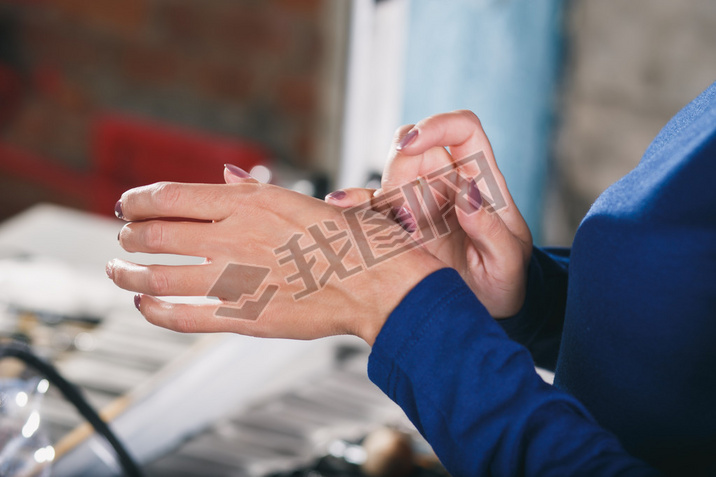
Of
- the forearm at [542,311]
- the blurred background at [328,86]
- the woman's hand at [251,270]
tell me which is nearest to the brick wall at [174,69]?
the blurred background at [328,86]

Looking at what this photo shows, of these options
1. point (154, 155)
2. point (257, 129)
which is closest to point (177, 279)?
point (154, 155)

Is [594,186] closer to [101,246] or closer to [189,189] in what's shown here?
[101,246]

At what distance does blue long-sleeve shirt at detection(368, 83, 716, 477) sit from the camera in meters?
0.35

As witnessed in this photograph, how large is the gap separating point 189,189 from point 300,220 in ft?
0.22

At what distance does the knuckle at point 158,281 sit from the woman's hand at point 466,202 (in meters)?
0.12

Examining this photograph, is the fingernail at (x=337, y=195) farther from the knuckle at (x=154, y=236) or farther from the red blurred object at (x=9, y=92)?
the red blurred object at (x=9, y=92)

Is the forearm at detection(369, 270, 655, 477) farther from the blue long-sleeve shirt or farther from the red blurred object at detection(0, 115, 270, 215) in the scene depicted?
the red blurred object at detection(0, 115, 270, 215)

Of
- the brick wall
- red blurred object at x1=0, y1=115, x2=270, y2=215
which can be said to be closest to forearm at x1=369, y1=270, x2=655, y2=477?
red blurred object at x1=0, y1=115, x2=270, y2=215

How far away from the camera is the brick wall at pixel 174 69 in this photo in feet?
7.45

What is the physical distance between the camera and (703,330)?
14.9 inches

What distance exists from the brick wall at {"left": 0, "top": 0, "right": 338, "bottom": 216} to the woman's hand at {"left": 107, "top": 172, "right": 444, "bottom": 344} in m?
1.88

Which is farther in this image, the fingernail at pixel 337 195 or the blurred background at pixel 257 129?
the blurred background at pixel 257 129

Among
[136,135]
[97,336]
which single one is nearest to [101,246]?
[97,336]

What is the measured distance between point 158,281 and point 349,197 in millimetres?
142
